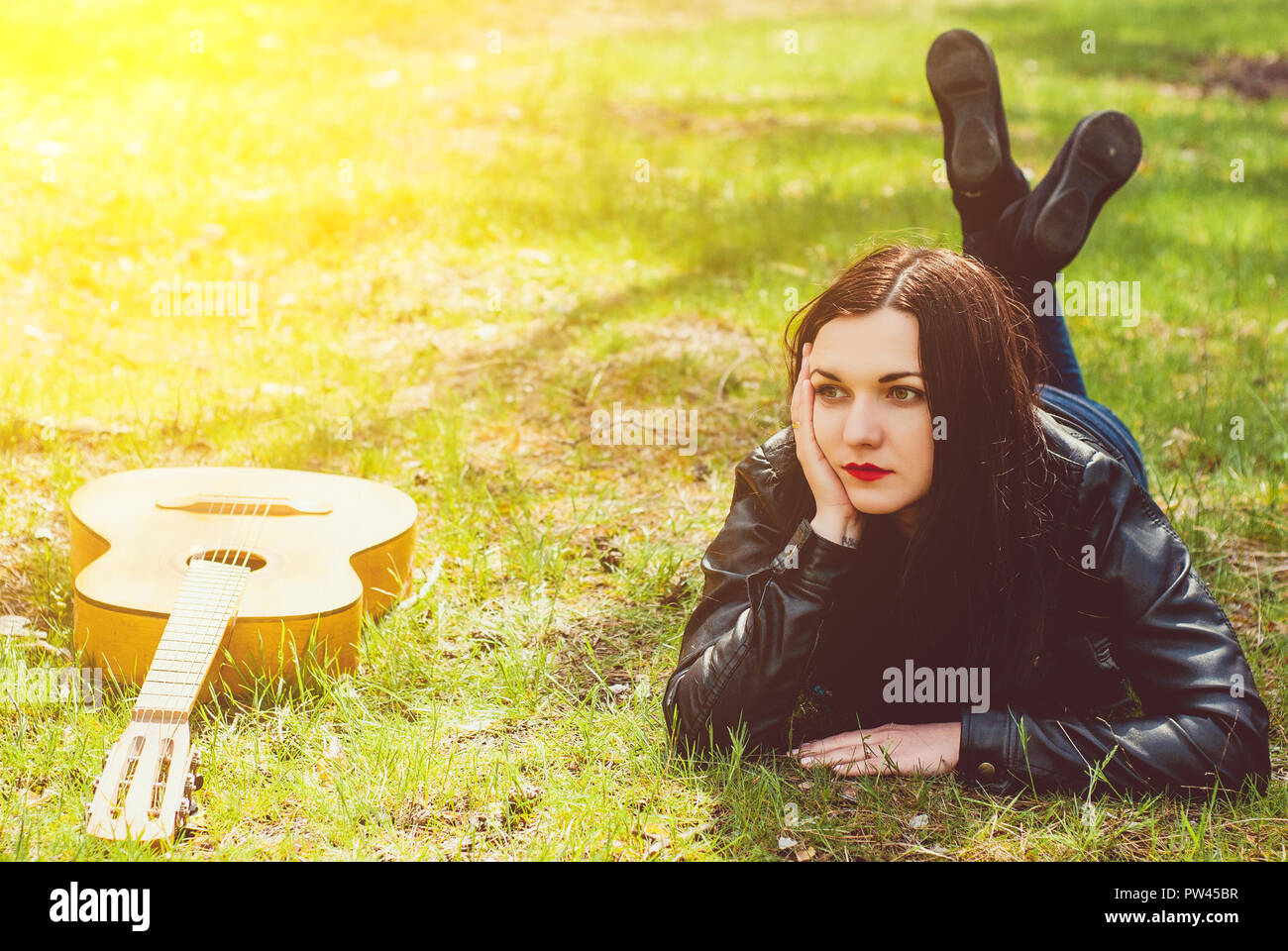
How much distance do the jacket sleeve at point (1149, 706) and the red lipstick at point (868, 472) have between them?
0.45 meters

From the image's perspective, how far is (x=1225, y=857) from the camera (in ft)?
7.42

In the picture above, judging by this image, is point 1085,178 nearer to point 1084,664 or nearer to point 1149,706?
point 1084,664

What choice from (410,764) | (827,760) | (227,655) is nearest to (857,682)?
(827,760)

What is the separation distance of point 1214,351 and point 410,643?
12.4ft

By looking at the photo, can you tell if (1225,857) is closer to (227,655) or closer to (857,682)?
(857,682)

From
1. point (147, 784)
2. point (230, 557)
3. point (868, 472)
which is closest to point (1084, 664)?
point (868, 472)

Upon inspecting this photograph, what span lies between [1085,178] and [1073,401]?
0.67 meters

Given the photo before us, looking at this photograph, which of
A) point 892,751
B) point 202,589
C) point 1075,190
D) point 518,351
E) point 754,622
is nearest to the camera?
point 754,622

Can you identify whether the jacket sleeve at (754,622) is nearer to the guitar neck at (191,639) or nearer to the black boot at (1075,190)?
the guitar neck at (191,639)

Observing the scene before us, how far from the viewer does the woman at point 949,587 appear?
225 centimetres

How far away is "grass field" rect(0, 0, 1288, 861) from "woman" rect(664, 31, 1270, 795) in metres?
0.11

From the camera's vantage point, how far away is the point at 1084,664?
2537 mm
